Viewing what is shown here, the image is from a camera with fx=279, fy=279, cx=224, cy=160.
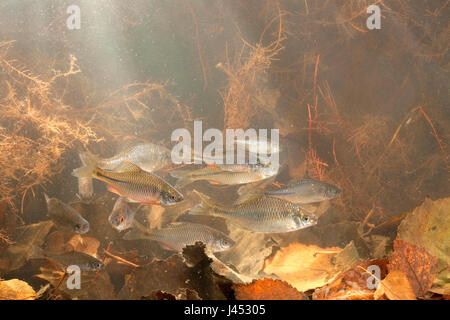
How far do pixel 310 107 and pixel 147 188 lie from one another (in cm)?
395

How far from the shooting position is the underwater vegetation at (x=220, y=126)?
9.83 feet

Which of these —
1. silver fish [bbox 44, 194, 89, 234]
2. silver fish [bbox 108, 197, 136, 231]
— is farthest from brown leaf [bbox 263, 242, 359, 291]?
silver fish [bbox 44, 194, 89, 234]

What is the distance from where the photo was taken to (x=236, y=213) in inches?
118

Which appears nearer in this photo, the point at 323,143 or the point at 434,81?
the point at 434,81

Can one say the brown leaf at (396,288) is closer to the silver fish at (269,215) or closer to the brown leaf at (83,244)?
the silver fish at (269,215)

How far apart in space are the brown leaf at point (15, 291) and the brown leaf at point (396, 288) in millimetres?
2661

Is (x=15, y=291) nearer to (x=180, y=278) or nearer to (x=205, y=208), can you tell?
(x=180, y=278)

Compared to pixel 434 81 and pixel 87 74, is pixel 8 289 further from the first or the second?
pixel 434 81

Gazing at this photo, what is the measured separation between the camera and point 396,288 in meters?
1.68

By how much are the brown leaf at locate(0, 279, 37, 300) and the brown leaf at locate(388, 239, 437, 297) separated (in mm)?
2804

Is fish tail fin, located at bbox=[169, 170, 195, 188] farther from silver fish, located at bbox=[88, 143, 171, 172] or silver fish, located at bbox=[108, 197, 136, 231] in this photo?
silver fish, located at bbox=[108, 197, 136, 231]

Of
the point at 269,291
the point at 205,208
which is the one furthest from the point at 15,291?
the point at 269,291

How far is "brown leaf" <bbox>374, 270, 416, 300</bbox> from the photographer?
5.44 ft
